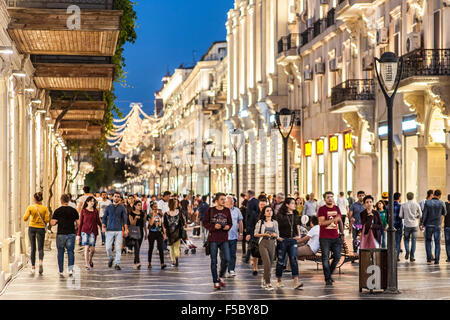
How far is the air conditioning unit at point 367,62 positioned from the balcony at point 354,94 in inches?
24.1

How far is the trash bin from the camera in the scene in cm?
1677

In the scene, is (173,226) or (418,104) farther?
(418,104)

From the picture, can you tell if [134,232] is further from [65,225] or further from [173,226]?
[65,225]

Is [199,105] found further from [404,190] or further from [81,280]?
[81,280]

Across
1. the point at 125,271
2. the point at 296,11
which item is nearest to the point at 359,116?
the point at 296,11

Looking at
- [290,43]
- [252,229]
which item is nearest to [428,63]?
[252,229]

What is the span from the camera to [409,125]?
34188mm

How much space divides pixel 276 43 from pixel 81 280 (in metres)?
40.1

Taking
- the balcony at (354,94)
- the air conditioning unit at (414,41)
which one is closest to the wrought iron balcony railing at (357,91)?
the balcony at (354,94)

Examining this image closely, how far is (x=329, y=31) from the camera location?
44.9 m

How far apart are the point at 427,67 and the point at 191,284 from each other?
14.3 meters

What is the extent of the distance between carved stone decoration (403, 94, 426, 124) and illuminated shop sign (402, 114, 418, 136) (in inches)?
17.9

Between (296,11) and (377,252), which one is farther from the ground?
(296,11)

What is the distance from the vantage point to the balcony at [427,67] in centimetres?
3002
